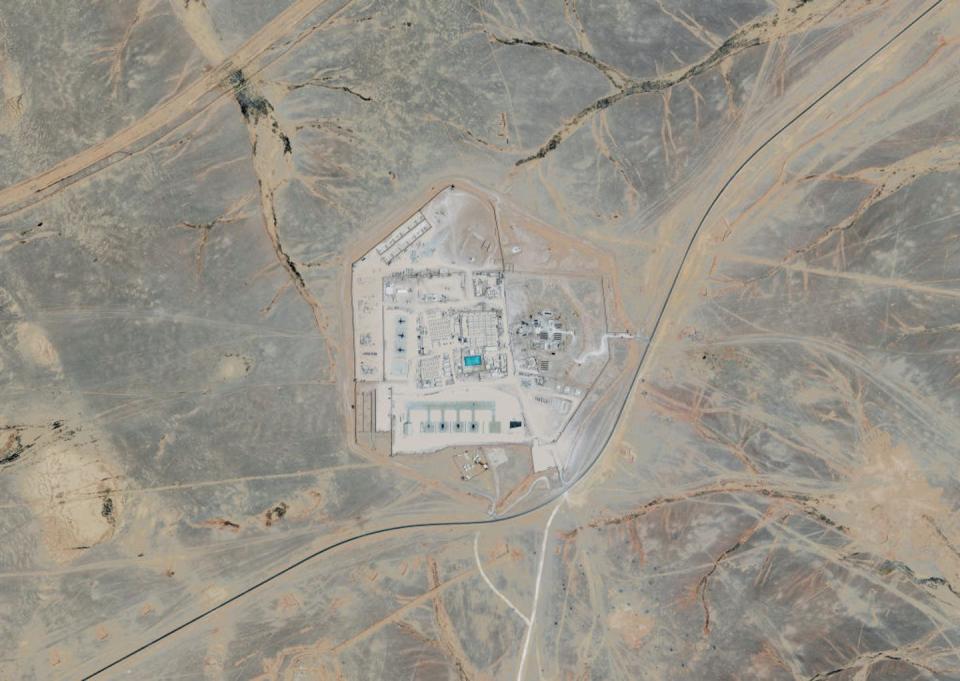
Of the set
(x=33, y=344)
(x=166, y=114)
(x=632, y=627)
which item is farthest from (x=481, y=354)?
(x=33, y=344)

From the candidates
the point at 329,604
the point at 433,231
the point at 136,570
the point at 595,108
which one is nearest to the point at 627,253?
the point at 595,108

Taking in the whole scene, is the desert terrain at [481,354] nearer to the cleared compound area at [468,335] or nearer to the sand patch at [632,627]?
the sand patch at [632,627]

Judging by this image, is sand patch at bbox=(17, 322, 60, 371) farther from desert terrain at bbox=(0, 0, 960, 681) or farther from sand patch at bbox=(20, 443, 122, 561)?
sand patch at bbox=(20, 443, 122, 561)

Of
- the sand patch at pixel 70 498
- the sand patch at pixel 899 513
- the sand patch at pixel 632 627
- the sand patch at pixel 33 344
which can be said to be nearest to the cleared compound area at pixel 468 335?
the sand patch at pixel 632 627

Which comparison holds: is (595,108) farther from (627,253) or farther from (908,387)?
(908,387)

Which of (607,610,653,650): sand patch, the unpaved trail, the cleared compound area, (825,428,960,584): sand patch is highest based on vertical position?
the unpaved trail

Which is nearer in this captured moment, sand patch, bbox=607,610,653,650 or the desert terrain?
the desert terrain

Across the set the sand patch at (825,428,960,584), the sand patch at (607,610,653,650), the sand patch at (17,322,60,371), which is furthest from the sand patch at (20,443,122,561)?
the sand patch at (825,428,960,584)

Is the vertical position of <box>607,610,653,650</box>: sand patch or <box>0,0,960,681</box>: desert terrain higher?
<box>0,0,960,681</box>: desert terrain
